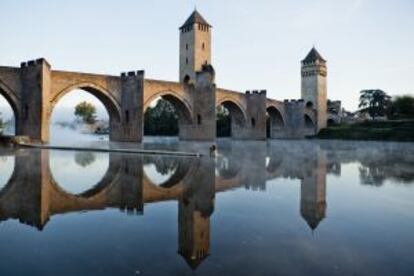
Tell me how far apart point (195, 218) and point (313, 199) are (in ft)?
10.7

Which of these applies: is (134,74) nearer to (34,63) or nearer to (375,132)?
(34,63)

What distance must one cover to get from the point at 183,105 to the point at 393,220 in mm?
36491

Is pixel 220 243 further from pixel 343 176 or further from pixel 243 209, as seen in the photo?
pixel 343 176

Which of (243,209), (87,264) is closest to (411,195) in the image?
(243,209)

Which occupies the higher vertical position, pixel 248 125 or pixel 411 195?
pixel 248 125

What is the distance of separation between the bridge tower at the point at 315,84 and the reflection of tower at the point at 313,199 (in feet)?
193

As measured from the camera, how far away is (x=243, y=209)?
23.1 feet

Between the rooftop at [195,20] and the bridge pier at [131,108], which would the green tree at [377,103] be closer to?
the rooftop at [195,20]

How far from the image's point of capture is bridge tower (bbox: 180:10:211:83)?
51312 millimetres

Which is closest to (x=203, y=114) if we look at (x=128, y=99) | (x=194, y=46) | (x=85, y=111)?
(x=128, y=99)

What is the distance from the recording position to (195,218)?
625cm

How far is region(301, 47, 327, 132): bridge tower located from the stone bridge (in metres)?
18.4

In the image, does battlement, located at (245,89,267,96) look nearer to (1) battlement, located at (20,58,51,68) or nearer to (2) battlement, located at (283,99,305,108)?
(2) battlement, located at (283,99,305,108)

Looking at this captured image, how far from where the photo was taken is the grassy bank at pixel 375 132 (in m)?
51.2
